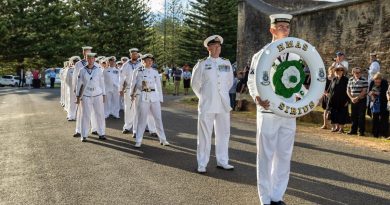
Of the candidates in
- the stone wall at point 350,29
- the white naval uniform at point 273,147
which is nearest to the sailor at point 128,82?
the white naval uniform at point 273,147

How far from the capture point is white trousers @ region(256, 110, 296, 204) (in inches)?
226

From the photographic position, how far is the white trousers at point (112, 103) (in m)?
17.0

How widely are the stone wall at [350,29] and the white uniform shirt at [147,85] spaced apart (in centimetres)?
924

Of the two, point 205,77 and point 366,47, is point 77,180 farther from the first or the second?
point 366,47

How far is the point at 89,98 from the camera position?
11.8 m

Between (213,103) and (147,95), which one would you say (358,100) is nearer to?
(147,95)

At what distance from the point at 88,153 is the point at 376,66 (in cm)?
916

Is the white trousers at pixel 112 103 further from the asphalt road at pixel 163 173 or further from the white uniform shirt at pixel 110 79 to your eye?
the asphalt road at pixel 163 173

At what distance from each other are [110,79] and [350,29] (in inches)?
360

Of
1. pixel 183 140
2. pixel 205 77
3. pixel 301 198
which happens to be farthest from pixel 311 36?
pixel 301 198

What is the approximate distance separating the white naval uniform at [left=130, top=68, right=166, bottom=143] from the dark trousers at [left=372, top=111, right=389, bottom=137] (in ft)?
18.4

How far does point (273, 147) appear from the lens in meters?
5.78

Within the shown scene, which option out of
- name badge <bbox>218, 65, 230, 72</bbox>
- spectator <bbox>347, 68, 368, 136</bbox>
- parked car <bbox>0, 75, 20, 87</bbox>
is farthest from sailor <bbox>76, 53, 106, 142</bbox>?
parked car <bbox>0, 75, 20, 87</bbox>

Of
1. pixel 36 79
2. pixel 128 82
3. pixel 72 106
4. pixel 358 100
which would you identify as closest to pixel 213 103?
pixel 128 82
